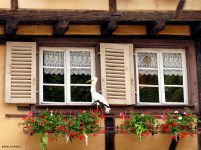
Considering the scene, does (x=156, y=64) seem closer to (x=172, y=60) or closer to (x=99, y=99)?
(x=172, y=60)

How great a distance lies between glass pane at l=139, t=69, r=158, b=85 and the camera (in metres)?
12.5

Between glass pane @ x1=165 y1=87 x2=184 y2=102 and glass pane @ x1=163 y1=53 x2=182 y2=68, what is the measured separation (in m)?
0.42

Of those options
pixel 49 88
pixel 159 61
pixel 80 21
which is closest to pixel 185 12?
pixel 159 61

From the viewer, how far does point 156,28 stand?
1215 centimetres

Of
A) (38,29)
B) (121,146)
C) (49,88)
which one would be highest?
(38,29)

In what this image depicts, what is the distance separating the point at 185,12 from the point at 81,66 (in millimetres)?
2075

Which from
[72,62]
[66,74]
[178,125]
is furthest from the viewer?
[72,62]

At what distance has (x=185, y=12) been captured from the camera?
12289 millimetres

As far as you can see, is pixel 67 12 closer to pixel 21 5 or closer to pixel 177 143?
pixel 21 5

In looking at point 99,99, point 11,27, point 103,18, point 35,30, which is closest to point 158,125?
point 99,99

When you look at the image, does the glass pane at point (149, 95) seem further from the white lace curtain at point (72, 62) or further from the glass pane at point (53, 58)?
the glass pane at point (53, 58)

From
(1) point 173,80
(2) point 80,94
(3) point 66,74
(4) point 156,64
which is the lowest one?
(2) point 80,94

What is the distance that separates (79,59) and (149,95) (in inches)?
55.7

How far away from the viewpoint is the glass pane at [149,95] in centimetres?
1243
